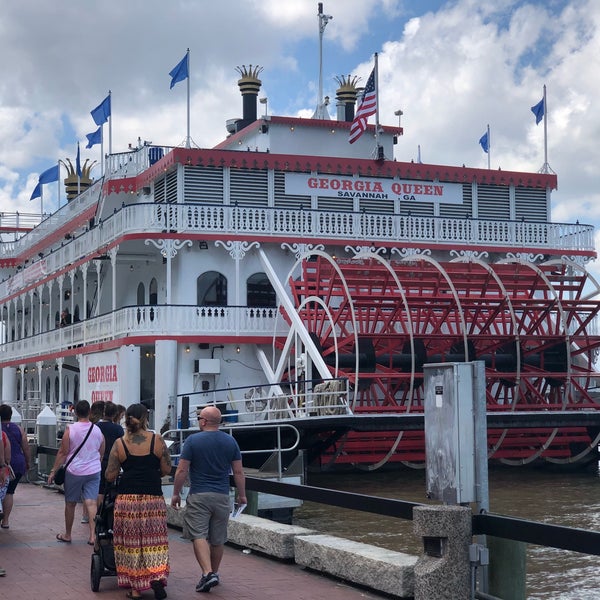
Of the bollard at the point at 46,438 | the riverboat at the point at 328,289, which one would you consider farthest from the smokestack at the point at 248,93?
the bollard at the point at 46,438

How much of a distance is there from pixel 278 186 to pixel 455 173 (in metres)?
4.01

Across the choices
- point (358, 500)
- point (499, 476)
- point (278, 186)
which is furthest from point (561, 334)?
point (358, 500)

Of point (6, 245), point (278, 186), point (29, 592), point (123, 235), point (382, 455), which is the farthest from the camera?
point (6, 245)

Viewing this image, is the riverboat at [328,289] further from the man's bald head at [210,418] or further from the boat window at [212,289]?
the man's bald head at [210,418]

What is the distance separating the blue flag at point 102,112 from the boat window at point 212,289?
20.3 feet

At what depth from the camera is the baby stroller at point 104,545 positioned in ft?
24.9

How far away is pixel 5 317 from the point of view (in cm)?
3869

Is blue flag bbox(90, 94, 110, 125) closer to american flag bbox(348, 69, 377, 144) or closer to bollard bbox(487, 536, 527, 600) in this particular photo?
american flag bbox(348, 69, 377, 144)

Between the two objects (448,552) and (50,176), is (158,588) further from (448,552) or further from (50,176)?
(50,176)

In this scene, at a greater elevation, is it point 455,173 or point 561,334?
point 455,173

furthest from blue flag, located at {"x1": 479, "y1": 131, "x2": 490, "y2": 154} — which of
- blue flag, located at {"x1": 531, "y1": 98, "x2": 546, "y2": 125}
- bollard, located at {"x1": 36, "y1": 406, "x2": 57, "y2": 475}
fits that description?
bollard, located at {"x1": 36, "y1": 406, "x2": 57, "y2": 475}

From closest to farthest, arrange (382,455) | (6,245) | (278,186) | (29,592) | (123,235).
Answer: (29,592) < (382,455) < (123,235) < (278,186) < (6,245)

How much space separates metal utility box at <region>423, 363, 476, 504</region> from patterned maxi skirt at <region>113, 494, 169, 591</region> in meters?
1.82

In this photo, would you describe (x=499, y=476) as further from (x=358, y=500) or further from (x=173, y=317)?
(x=358, y=500)
